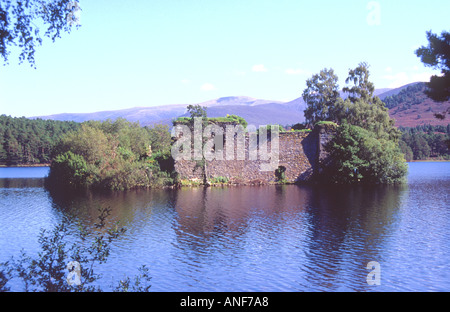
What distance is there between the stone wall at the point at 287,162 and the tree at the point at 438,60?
829 inches

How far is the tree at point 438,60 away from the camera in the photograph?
13.2 meters

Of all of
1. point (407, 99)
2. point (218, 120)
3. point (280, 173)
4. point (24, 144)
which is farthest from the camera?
point (407, 99)

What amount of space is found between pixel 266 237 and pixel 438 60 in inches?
346

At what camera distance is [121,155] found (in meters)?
36.4

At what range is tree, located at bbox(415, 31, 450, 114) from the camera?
13242mm

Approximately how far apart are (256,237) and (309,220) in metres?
4.06

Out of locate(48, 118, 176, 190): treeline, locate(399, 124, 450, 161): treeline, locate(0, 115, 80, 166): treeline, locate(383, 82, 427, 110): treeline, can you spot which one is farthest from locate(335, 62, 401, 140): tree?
locate(383, 82, 427, 110): treeline

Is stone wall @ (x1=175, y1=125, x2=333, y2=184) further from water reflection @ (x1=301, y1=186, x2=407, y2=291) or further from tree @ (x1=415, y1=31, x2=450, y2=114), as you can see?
tree @ (x1=415, y1=31, x2=450, y2=114)

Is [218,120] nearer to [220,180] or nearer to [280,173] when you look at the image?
[220,180]

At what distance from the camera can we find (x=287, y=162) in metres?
35.6

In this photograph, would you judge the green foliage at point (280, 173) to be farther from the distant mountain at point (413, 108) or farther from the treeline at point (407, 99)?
the treeline at point (407, 99)

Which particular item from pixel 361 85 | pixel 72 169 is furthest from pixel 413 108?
pixel 72 169

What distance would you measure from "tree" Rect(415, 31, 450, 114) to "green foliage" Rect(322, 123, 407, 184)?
19.8 metres
